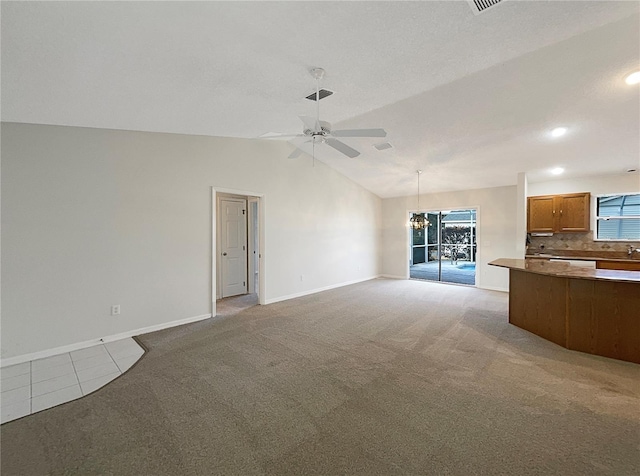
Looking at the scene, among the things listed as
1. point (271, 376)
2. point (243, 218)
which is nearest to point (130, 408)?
point (271, 376)

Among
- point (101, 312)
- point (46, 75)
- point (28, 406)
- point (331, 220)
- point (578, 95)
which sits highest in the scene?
point (578, 95)

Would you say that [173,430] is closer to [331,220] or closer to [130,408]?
[130,408]

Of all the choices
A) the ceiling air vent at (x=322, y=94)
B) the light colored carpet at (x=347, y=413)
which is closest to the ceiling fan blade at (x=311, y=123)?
the ceiling air vent at (x=322, y=94)

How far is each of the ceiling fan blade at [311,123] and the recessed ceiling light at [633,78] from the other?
3.32 meters

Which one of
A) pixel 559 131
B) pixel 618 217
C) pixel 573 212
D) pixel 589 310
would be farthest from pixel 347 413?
pixel 618 217

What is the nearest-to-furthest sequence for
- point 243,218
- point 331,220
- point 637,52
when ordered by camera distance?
point 637,52 < point 243,218 < point 331,220

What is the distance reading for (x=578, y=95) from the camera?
3.21 meters

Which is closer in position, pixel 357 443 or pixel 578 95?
pixel 357 443

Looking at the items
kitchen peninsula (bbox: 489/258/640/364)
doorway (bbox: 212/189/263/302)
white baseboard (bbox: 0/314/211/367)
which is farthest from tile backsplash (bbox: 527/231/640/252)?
white baseboard (bbox: 0/314/211/367)

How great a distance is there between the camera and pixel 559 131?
13.2 feet

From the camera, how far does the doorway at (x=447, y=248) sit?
8.17 meters

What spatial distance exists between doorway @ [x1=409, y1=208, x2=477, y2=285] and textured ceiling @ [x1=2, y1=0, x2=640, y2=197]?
13.4 feet

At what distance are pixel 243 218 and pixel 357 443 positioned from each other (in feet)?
17.8

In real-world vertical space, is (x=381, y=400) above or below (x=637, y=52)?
below
